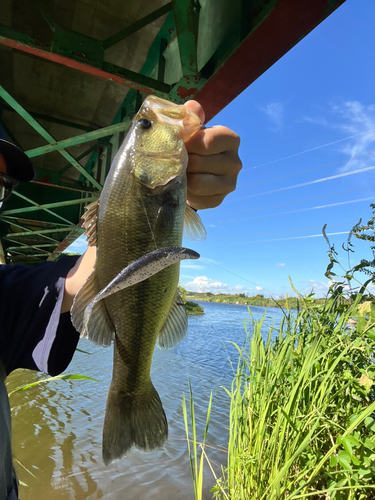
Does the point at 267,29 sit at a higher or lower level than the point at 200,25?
lower

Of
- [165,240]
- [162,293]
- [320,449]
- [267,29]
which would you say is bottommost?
[320,449]

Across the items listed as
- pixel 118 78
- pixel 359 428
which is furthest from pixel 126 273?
pixel 118 78

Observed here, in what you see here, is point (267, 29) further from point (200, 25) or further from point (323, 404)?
point (323, 404)

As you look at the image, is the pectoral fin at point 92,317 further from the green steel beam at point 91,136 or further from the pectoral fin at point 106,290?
the green steel beam at point 91,136

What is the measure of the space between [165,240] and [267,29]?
2.18m

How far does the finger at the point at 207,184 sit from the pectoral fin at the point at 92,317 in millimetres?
554

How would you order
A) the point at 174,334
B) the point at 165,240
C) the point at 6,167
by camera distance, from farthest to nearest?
1. the point at 6,167
2. the point at 174,334
3. the point at 165,240

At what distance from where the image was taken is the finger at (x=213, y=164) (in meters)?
1.28

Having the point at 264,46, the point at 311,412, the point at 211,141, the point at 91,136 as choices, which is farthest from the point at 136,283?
the point at 91,136

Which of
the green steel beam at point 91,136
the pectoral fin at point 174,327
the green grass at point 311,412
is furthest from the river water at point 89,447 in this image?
the green steel beam at point 91,136

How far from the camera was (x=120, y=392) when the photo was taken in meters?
1.14

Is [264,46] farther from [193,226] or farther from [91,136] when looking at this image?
[91,136]

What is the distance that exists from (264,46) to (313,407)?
278 cm

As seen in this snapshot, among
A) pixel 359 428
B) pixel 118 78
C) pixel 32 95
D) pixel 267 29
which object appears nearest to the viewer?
pixel 359 428
